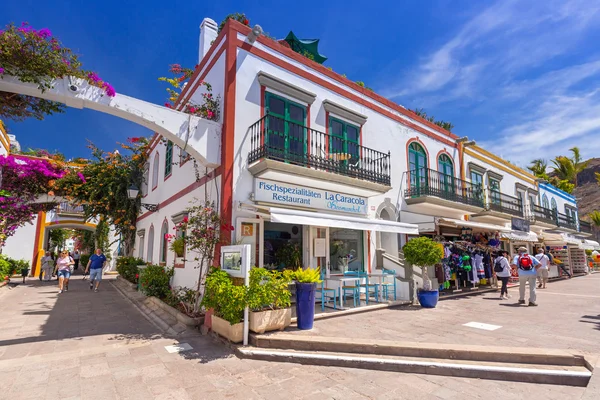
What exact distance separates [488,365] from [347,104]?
327 inches

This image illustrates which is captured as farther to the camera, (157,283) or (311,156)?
(157,283)

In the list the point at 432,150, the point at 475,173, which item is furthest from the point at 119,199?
the point at 475,173

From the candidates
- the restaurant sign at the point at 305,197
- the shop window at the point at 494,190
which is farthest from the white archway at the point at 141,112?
the shop window at the point at 494,190

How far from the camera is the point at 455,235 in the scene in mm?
14164

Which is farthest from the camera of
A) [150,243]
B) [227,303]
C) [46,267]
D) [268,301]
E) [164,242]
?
[46,267]

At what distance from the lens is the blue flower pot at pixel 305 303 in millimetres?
6310

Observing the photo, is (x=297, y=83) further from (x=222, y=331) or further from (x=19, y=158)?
(x=19, y=158)

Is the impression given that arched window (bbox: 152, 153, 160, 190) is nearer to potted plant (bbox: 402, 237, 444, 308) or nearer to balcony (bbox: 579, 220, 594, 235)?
potted plant (bbox: 402, 237, 444, 308)

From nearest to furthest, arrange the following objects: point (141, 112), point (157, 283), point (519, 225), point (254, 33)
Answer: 1. point (141, 112)
2. point (254, 33)
3. point (157, 283)
4. point (519, 225)

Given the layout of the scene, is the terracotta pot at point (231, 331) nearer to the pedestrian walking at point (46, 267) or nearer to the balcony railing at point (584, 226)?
the pedestrian walking at point (46, 267)

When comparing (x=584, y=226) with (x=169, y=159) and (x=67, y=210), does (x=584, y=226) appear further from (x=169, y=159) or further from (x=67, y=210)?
(x=67, y=210)

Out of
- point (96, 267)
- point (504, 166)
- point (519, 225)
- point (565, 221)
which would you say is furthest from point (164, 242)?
point (565, 221)

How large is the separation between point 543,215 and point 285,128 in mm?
21924

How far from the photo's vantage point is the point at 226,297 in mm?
5809
